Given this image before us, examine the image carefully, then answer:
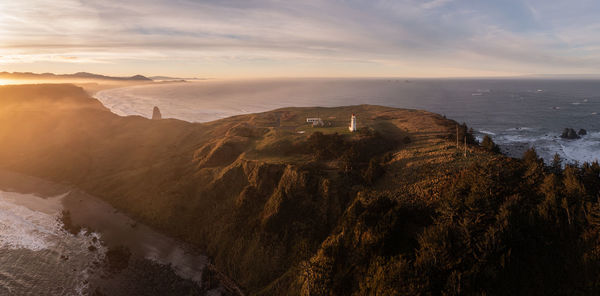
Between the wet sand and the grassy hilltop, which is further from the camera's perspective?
the wet sand

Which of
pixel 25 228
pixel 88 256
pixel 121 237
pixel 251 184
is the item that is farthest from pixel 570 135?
pixel 25 228

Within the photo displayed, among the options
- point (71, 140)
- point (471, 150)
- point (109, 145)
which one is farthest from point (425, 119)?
point (71, 140)

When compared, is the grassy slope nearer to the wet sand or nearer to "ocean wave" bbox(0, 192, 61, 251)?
the wet sand

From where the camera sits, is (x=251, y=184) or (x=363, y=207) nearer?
(x=363, y=207)

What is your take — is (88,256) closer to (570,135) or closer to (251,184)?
(251,184)

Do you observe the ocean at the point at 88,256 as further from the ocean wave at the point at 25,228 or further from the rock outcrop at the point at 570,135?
the rock outcrop at the point at 570,135

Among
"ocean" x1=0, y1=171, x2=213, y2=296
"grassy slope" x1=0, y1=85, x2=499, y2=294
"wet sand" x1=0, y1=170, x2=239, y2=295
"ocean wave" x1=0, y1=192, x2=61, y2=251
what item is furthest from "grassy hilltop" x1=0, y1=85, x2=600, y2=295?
"ocean wave" x1=0, y1=192, x2=61, y2=251
